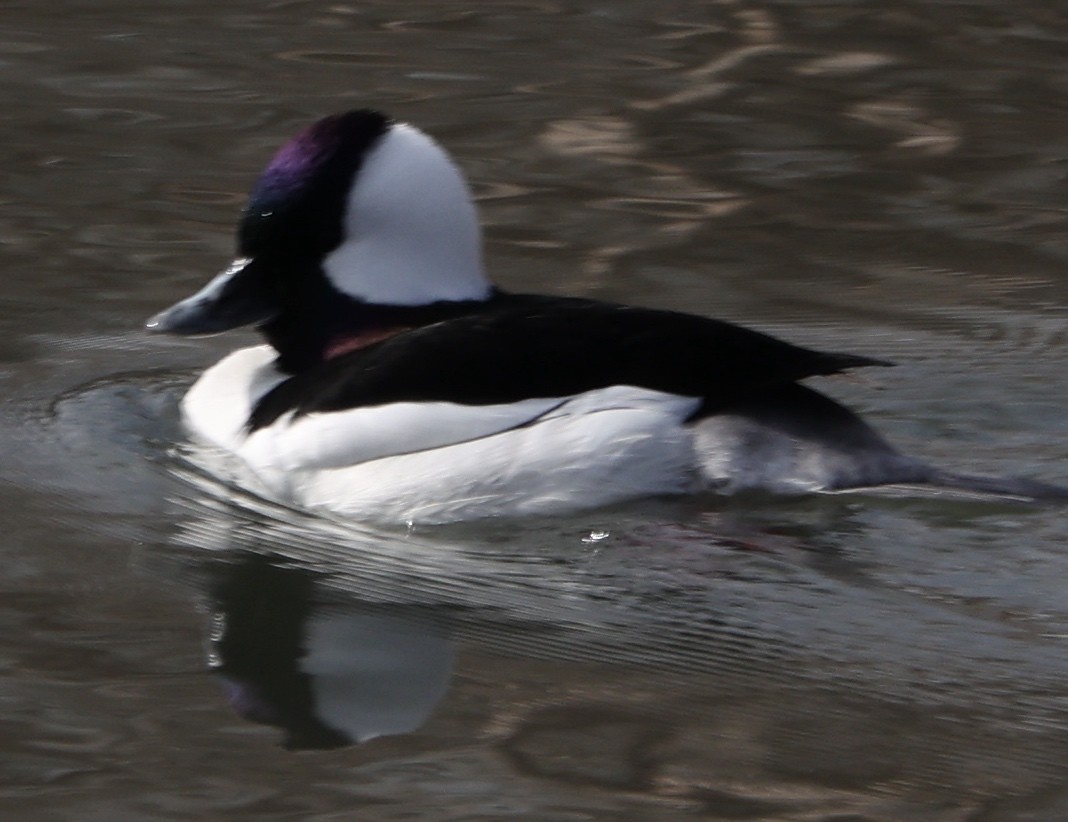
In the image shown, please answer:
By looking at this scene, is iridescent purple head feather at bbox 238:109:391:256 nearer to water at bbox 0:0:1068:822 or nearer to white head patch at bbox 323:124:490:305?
white head patch at bbox 323:124:490:305

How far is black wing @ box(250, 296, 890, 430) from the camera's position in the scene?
15.5ft

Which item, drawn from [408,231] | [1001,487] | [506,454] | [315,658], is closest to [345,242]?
[408,231]

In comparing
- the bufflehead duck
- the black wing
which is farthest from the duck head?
the black wing

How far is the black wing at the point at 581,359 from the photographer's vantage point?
4727 mm

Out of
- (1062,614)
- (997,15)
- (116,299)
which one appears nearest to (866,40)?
(997,15)

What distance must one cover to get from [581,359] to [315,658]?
1020mm

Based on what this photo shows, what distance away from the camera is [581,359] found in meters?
4.74

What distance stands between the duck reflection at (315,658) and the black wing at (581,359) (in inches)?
21.5

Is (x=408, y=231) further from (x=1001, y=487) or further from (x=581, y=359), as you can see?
(x=1001, y=487)

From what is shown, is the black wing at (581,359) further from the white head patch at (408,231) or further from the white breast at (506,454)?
the white head patch at (408,231)

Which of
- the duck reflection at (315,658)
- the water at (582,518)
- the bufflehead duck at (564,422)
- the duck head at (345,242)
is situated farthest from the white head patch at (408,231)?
the duck reflection at (315,658)

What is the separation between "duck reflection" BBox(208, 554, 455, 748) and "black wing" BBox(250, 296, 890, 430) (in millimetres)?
547

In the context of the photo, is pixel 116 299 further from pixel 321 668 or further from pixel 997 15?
pixel 997 15

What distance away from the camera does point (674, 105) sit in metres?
8.97
